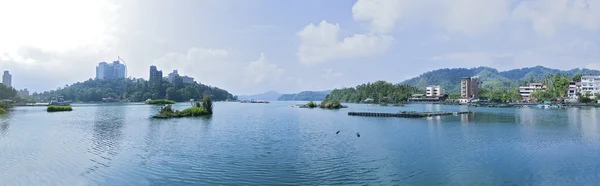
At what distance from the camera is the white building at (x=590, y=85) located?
10871 cm

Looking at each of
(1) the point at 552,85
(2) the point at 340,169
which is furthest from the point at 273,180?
(1) the point at 552,85

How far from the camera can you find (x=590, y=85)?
363 feet

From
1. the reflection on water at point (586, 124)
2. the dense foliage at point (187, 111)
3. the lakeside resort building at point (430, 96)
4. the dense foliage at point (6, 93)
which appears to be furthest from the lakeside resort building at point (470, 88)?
the dense foliage at point (6, 93)

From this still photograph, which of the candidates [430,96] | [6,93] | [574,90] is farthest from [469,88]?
[6,93]

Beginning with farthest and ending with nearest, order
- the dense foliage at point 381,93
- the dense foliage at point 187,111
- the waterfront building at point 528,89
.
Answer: the dense foliage at point 381,93 → the waterfront building at point 528,89 → the dense foliage at point 187,111

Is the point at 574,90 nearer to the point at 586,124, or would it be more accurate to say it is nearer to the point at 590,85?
the point at 590,85

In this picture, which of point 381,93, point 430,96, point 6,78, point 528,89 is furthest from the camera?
point 6,78

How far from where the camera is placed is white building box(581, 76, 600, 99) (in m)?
109

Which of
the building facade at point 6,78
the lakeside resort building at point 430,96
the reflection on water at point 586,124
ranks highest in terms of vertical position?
the building facade at point 6,78

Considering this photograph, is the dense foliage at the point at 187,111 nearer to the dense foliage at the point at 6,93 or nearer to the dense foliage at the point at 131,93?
the dense foliage at the point at 6,93

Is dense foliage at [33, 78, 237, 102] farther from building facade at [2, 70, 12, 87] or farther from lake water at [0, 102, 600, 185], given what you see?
lake water at [0, 102, 600, 185]

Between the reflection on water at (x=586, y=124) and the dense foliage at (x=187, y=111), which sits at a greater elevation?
the dense foliage at (x=187, y=111)

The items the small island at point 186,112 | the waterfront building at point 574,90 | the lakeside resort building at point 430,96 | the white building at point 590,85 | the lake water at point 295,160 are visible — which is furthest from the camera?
the lakeside resort building at point 430,96

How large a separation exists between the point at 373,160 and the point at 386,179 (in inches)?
153
